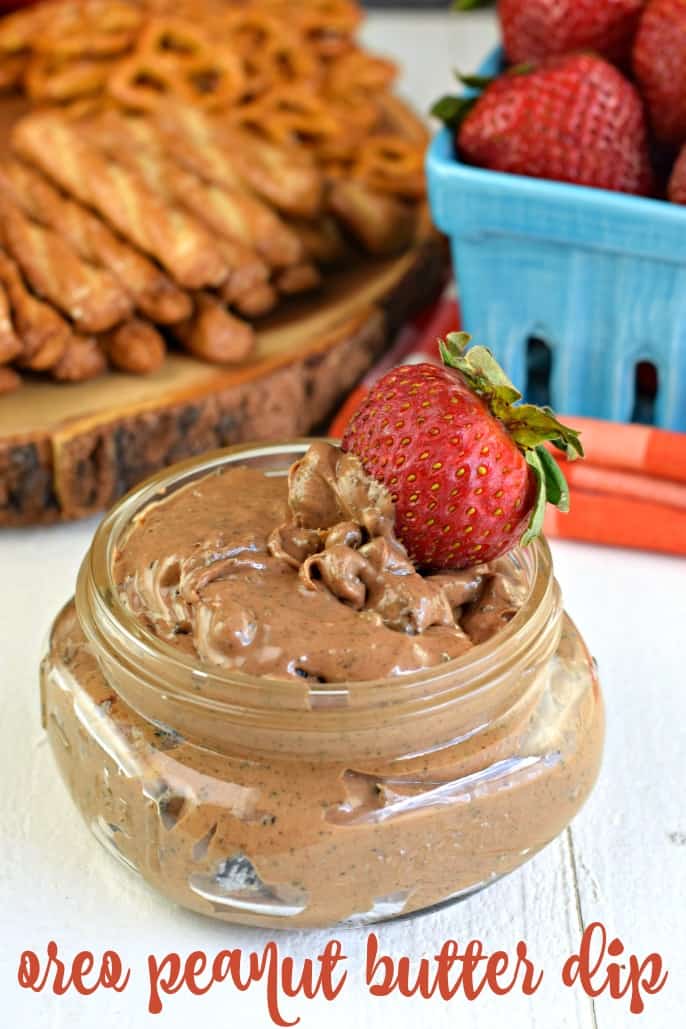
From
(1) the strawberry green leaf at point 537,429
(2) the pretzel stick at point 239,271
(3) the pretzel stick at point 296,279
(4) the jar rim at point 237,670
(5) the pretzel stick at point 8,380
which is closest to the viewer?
(4) the jar rim at point 237,670

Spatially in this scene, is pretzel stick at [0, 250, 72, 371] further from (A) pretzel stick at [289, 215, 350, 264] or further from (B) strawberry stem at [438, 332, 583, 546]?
(B) strawberry stem at [438, 332, 583, 546]

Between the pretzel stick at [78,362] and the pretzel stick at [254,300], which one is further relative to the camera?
the pretzel stick at [254,300]

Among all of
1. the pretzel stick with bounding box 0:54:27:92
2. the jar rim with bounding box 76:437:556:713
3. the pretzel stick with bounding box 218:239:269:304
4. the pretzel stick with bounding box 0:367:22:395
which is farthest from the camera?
the pretzel stick with bounding box 0:54:27:92

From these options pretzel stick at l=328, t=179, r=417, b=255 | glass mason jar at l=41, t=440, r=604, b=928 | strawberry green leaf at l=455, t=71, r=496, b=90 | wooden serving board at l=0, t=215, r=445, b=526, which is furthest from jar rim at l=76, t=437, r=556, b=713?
pretzel stick at l=328, t=179, r=417, b=255

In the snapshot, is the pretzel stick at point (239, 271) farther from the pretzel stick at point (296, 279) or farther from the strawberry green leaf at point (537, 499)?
the strawberry green leaf at point (537, 499)

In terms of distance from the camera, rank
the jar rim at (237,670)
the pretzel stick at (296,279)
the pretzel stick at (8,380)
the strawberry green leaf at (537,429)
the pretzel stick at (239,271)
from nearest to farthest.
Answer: the jar rim at (237,670)
the strawberry green leaf at (537,429)
the pretzel stick at (8,380)
the pretzel stick at (239,271)
the pretzel stick at (296,279)

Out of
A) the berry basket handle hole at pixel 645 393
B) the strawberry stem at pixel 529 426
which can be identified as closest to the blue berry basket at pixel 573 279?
the berry basket handle hole at pixel 645 393

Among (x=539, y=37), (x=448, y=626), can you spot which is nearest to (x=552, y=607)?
(x=448, y=626)

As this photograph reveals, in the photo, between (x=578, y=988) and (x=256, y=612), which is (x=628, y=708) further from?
(x=256, y=612)

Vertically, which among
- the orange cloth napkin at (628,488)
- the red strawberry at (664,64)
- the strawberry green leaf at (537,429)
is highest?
the red strawberry at (664,64)
